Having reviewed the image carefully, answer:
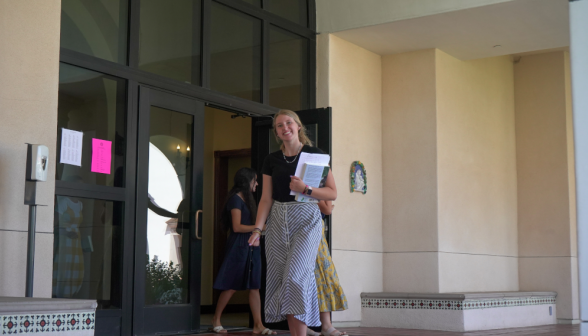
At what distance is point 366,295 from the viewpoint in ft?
22.3

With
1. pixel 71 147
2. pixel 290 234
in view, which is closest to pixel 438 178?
pixel 290 234

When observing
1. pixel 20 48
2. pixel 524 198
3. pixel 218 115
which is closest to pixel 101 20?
pixel 20 48

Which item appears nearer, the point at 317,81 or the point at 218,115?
the point at 317,81

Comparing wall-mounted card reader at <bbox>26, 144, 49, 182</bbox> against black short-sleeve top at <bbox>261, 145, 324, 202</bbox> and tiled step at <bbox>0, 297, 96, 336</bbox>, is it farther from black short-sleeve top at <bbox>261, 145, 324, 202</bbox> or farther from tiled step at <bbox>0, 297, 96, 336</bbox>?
black short-sleeve top at <bbox>261, 145, 324, 202</bbox>

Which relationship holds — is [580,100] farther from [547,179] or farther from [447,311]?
[547,179]

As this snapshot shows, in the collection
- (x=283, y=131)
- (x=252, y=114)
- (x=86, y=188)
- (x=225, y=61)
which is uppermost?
(x=225, y=61)

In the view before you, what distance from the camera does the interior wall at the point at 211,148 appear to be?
8.71m

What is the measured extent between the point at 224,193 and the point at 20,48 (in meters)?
4.95

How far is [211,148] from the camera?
29.4 feet

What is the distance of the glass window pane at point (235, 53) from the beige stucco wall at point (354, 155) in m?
0.77

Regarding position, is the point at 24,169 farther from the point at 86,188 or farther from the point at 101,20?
the point at 101,20

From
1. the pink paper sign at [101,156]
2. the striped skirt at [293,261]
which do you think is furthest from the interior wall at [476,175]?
the pink paper sign at [101,156]

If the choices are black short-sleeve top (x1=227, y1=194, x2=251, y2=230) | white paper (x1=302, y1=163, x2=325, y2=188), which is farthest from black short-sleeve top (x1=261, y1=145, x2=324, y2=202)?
black short-sleeve top (x1=227, y1=194, x2=251, y2=230)

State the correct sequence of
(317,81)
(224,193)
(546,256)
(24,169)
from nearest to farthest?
1. (24,169)
2. (317,81)
3. (546,256)
4. (224,193)
